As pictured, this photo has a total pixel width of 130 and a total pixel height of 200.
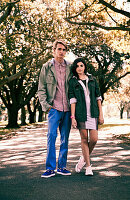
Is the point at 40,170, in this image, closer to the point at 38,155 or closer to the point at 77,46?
the point at 38,155

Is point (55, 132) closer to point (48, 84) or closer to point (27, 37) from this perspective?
point (48, 84)

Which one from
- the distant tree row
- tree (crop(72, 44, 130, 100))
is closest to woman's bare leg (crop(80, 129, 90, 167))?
the distant tree row

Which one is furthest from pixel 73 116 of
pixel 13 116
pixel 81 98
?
pixel 13 116

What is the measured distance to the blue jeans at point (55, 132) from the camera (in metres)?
5.04

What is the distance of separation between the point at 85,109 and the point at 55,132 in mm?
643

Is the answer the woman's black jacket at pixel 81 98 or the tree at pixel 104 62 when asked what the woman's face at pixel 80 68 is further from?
the tree at pixel 104 62

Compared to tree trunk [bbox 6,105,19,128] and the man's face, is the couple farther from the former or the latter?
tree trunk [bbox 6,105,19,128]

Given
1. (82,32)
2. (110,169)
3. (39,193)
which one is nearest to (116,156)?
(110,169)

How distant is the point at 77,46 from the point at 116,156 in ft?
42.9

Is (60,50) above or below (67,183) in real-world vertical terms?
above

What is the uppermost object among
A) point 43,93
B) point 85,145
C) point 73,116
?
point 43,93

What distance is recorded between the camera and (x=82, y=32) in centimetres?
1864

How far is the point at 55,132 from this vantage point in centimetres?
511

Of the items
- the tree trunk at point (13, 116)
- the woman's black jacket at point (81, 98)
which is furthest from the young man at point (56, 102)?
the tree trunk at point (13, 116)
